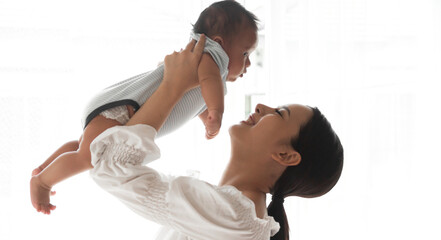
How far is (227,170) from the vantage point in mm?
1040

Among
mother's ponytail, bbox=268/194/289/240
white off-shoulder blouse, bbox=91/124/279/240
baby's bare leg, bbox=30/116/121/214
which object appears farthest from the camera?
mother's ponytail, bbox=268/194/289/240

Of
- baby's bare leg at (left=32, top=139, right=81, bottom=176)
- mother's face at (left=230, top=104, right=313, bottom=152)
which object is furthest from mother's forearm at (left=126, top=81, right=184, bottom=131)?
baby's bare leg at (left=32, top=139, right=81, bottom=176)

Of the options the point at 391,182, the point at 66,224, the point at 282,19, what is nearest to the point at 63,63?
the point at 66,224

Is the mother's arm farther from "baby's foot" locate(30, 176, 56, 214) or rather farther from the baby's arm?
"baby's foot" locate(30, 176, 56, 214)

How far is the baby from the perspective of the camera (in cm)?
94

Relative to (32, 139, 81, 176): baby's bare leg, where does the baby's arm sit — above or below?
above

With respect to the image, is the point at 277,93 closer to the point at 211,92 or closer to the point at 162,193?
the point at 211,92

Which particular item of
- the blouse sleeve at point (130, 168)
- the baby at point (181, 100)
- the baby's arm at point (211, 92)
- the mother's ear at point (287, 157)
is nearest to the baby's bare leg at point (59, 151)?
the baby at point (181, 100)

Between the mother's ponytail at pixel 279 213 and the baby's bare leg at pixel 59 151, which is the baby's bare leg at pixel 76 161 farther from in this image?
the mother's ponytail at pixel 279 213

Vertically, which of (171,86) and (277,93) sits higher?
(171,86)

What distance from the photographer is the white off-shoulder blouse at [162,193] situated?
84cm

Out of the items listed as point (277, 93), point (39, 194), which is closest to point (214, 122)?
point (39, 194)

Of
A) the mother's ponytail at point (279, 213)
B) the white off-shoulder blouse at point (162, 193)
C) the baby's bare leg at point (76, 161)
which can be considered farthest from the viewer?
the mother's ponytail at point (279, 213)

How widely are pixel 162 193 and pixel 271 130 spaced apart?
276 millimetres
